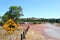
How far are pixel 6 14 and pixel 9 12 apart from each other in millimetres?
2093

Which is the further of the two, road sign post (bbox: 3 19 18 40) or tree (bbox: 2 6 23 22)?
tree (bbox: 2 6 23 22)

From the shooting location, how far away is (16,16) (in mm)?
105625

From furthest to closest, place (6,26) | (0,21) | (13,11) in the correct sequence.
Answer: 1. (13,11)
2. (0,21)
3. (6,26)

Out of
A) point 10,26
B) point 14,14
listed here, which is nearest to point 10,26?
point 10,26

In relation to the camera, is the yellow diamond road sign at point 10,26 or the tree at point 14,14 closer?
the yellow diamond road sign at point 10,26

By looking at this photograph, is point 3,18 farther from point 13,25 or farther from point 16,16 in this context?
point 13,25

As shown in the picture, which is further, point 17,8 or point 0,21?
point 17,8

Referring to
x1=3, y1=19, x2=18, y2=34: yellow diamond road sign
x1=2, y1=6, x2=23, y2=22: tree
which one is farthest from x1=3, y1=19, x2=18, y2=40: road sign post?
x1=2, y1=6, x2=23, y2=22: tree

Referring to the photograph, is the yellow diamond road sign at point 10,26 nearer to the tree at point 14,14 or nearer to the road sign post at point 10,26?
the road sign post at point 10,26

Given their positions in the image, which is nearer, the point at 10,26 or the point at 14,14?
the point at 10,26

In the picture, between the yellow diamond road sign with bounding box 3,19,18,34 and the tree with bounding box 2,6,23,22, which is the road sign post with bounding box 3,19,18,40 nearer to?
the yellow diamond road sign with bounding box 3,19,18,34

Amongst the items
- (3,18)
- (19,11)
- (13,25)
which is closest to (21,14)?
(19,11)

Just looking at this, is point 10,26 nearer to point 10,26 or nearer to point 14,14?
point 10,26

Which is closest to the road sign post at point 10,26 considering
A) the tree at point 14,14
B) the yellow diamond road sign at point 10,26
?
the yellow diamond road sign at point 10,26
